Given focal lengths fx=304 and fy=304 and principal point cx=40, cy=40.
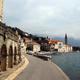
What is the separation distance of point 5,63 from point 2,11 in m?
21.0

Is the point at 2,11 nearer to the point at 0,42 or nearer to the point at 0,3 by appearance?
the point at 0,3

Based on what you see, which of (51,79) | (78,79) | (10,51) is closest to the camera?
(51,79)

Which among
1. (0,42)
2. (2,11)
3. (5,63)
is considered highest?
(2,11)

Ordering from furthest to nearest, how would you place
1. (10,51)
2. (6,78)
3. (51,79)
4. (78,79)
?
(78,79), (10,51), (51,79), (6,78)

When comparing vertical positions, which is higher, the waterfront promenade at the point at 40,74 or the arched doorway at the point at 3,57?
the arched doorway at the point at 3,57

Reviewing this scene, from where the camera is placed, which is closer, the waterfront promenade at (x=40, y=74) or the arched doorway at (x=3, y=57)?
the arched doorway at (x=3, y=57)

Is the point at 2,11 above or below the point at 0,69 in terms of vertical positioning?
above

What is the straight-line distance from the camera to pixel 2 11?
6162 centimetres

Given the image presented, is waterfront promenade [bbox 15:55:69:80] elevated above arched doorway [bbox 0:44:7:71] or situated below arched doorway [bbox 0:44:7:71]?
below

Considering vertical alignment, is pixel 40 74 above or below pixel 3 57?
below

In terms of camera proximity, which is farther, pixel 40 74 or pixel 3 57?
pixel 40 74

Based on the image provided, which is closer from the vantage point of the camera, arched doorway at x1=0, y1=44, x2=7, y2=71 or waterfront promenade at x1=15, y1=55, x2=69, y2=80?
arched doorway at x1=0, y1=44, x2=7, y2=71

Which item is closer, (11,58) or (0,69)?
(0,69)

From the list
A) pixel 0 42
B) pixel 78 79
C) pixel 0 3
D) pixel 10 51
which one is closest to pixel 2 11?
pixel 0 3
